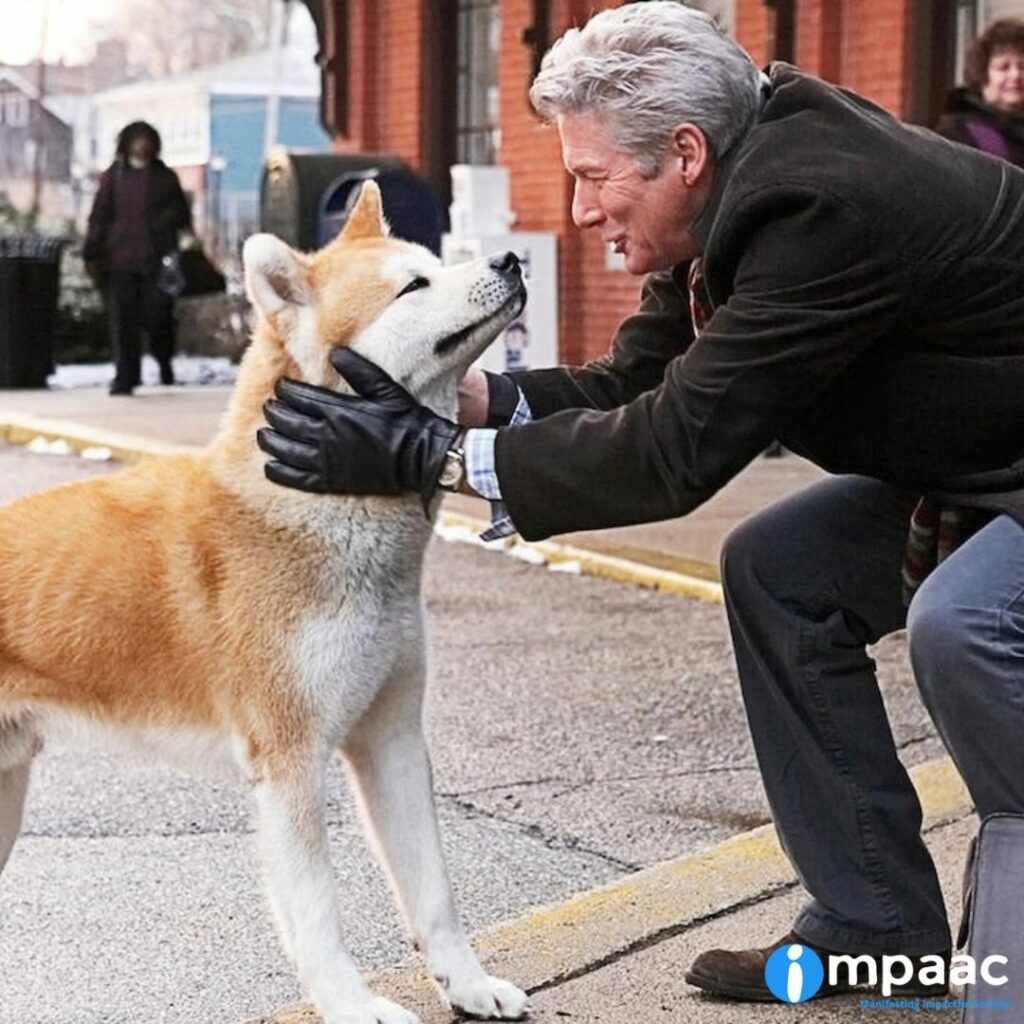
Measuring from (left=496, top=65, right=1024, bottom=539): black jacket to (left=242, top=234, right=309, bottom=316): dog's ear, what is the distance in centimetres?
50

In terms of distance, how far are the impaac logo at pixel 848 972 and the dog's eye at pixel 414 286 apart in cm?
145

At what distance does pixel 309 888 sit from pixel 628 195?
135 centimetres

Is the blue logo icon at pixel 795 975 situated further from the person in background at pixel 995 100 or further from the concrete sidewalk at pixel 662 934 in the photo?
the person in background at pixel 995 100

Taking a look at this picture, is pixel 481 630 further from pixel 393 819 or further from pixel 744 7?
pixel 744 7

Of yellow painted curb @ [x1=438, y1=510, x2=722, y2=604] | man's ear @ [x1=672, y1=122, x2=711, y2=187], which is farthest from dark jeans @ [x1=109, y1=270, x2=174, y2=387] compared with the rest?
man's ear @ [x1=672, y1=122, x2=711, y2=187]

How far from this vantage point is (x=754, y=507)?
8.97 m

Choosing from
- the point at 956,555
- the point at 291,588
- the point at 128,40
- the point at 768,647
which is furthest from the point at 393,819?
the point at 128,40

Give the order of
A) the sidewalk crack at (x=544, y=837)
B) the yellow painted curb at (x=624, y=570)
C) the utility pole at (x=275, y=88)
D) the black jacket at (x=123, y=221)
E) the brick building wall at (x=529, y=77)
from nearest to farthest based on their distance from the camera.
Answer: the sidewalk crack at (x=544, y=837) < the yellow painted curb at (x=624, y=570) < the brick building wall at (x=529, y=77) < the black jacket at (x=123, y=221) < the utility pole at (x=275, y=88)

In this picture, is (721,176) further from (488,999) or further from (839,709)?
(488,999)

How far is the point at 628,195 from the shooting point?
3.21 meters

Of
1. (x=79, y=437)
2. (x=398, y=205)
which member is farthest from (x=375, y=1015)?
(x=79, y=437)

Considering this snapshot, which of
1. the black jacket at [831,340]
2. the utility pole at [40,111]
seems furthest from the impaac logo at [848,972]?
the utility pole at [40,111]

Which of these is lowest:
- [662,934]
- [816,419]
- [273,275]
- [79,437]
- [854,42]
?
[79,437]

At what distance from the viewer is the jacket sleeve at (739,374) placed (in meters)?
3.00
